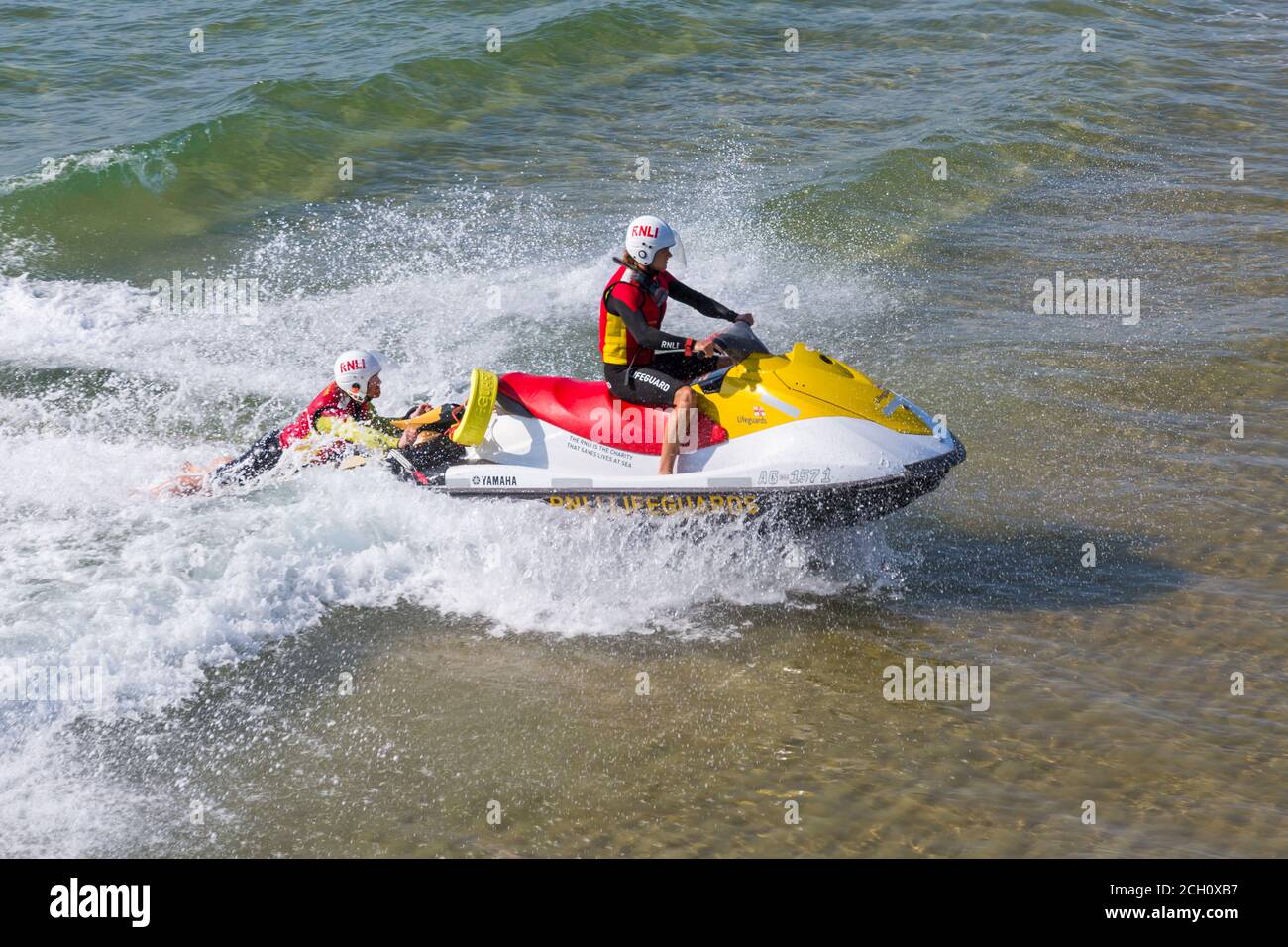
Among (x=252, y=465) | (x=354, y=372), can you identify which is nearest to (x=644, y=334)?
(x=354, y=372)

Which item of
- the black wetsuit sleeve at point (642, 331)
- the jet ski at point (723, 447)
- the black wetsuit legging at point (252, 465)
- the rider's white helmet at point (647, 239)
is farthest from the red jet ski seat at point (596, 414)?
the black wetsuit legging at point (252, 465)

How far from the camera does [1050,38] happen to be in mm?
19672

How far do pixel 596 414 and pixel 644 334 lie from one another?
2.05 feet

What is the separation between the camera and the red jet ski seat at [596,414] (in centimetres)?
784

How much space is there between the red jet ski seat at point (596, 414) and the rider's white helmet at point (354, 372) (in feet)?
3.22

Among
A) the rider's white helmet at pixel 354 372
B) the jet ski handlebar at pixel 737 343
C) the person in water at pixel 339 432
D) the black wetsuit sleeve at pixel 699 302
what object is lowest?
the person in water at pixel 339 432

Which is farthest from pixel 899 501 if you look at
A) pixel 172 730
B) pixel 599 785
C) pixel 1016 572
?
pixel 172 730

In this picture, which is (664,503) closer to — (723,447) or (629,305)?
(723,447)

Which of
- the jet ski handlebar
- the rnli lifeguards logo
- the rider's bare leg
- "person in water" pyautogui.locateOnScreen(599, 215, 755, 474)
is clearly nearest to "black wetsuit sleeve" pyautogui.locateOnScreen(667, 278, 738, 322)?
"person in water" pyautogui.locateOnScreen(599, 215, 755, 474)

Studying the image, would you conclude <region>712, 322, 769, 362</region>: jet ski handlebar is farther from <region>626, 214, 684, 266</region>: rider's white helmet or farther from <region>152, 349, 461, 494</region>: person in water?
<region>152, 349, 461, 494</region>: person in water

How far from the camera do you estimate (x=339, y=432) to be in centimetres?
830

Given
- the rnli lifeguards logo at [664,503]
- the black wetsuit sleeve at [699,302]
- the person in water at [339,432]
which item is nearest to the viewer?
the rnli lifeguards logo at [664,503]

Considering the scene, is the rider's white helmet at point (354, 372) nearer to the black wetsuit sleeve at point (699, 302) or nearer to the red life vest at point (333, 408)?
the red life vest at point (333, 408)

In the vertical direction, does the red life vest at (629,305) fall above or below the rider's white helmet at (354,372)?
above
